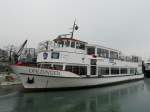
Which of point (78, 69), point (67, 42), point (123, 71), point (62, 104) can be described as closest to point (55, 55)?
point (67, 42)

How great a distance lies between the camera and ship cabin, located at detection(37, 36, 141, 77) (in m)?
16.4

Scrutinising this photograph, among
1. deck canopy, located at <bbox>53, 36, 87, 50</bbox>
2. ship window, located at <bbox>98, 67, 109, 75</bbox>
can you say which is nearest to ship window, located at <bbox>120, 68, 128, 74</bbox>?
ship window, located at <bbox>98, 67, 109, 75</bbox>

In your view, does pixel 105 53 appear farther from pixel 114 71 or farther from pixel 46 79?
pixel 46 79

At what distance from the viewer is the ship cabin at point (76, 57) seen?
53.9 feet

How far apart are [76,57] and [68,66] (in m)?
1.21

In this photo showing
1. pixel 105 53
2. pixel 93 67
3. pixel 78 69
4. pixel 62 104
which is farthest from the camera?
pixel 105 53

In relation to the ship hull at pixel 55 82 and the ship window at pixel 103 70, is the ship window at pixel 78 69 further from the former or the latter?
the ship window at pixel 103 70

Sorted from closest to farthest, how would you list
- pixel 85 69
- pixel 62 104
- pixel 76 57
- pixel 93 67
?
pixel 62 104 → pixel 76 57 → pixel 85 69 → pixel 93 67

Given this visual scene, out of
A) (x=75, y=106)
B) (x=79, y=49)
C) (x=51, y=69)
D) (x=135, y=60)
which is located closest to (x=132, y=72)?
(x=135, y=60)

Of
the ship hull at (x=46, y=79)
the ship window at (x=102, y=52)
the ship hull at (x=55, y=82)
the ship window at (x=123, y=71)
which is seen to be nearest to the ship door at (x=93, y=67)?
the ship hull at (x=55, y=82)

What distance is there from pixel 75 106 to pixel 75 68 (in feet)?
18.7

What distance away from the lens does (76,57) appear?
17109 millimetres

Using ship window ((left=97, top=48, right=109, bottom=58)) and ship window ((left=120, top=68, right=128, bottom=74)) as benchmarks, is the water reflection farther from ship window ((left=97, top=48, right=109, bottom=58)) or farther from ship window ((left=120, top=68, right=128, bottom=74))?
ship window ((left=120, top=68, right=128, bottom=74))

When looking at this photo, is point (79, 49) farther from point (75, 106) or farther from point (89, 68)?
point (75, 106)
